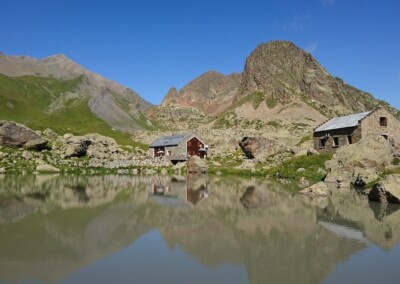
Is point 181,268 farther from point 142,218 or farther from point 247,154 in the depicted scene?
point 247,154

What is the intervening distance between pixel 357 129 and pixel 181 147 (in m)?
38.3

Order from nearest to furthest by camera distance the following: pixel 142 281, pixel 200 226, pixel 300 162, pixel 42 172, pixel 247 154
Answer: pixel 142 281 → pixel 200 226 → pixel 300 162 → pixel 42 172 → pixel 247 154

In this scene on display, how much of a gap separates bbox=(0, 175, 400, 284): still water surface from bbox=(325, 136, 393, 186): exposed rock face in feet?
36.9

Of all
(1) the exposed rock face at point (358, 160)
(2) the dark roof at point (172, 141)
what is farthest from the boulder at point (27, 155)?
(1) the exposed rock face at point (358, 160)

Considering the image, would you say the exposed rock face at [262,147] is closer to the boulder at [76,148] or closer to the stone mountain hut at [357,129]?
the stone mountain hut at [357,129]

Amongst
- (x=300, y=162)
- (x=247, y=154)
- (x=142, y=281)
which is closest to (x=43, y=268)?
(x=142, y=281)

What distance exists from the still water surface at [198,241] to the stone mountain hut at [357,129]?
25.2 m

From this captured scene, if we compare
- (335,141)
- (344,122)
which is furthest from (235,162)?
(344,122)

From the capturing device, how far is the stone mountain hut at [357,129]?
49.0 meters

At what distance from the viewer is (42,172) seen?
50.4 meters

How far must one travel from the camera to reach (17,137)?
63062 mm

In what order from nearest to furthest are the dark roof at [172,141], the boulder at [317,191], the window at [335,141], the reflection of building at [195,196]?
the reflection of building at [195,196] < the boulder at [317,191] < the window at [335,141] < the dark roof at [172,141]

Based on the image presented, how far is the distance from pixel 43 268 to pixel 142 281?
11.4 feet

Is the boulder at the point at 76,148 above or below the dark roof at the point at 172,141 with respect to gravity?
below
